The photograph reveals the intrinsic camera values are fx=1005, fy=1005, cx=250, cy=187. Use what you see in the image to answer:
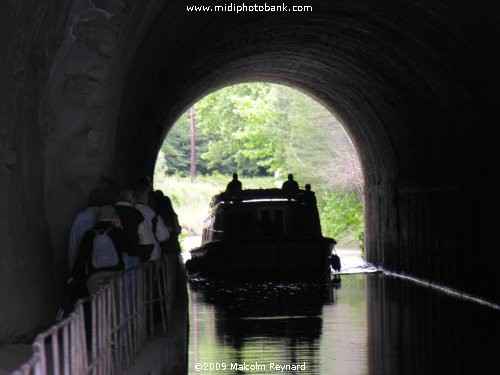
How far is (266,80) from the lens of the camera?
108 feet

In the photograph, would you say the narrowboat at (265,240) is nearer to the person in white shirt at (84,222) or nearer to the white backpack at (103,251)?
the person in white shirt at (84,222)

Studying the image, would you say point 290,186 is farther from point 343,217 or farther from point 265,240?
point 343,217

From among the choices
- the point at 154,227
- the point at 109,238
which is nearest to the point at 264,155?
the point at 154,227

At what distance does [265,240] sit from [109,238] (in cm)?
1474

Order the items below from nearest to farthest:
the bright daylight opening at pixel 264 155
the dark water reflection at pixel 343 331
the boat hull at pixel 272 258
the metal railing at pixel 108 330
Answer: the metal railing at pixel 108 330, the dark water reflection at pixel 343 331, the boat hull at pixel 272 258, the bright daylight opening at pixel 264 155

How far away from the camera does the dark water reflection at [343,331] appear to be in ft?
38.8

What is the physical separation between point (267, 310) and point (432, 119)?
6904 mm

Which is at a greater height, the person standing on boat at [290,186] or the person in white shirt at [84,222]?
the person standing on boat at [290,186]

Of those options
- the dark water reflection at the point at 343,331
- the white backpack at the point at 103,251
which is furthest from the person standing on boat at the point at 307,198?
the white backpack at the point at 103,251

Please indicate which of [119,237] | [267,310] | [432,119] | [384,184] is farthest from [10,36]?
[384,184]

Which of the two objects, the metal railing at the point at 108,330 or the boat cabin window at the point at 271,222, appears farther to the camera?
the boat cabin window at the point at 271,222

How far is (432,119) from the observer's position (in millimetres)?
22438

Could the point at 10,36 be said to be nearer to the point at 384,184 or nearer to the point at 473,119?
the point at 473,119

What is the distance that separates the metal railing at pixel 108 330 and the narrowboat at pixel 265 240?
12.0m
